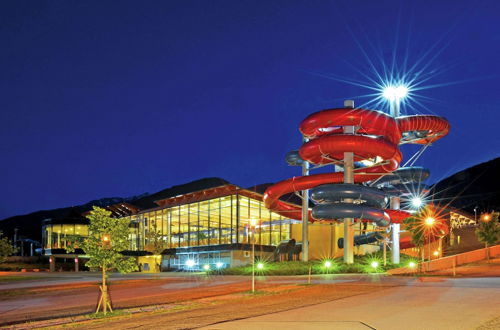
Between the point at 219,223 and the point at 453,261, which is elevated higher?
the point at 219,223

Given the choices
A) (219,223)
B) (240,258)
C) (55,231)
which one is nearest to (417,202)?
(240,258)

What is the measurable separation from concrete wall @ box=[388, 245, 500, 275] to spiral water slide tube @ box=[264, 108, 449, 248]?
15.0 ft

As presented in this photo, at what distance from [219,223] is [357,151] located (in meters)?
23.5

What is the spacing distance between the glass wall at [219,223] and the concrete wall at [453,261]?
64.0 feet

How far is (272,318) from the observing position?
547 inches

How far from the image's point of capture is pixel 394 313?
13.9 metres

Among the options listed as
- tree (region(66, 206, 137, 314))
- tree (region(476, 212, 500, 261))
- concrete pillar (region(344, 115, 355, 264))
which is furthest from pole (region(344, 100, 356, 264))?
tree (region(66, 206, 137, 314))

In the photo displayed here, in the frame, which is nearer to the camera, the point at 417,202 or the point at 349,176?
the point at 349,176

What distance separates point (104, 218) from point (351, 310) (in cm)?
838

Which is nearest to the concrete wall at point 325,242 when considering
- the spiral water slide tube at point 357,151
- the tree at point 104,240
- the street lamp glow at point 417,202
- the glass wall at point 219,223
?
the glass wall at point 219,223

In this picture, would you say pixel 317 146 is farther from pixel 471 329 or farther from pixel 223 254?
pixel 471 329

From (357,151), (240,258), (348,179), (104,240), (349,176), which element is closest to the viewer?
(104,240)

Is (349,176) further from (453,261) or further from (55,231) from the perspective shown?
(55,231)

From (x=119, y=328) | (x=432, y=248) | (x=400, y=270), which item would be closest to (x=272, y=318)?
(x=119, y=328)
